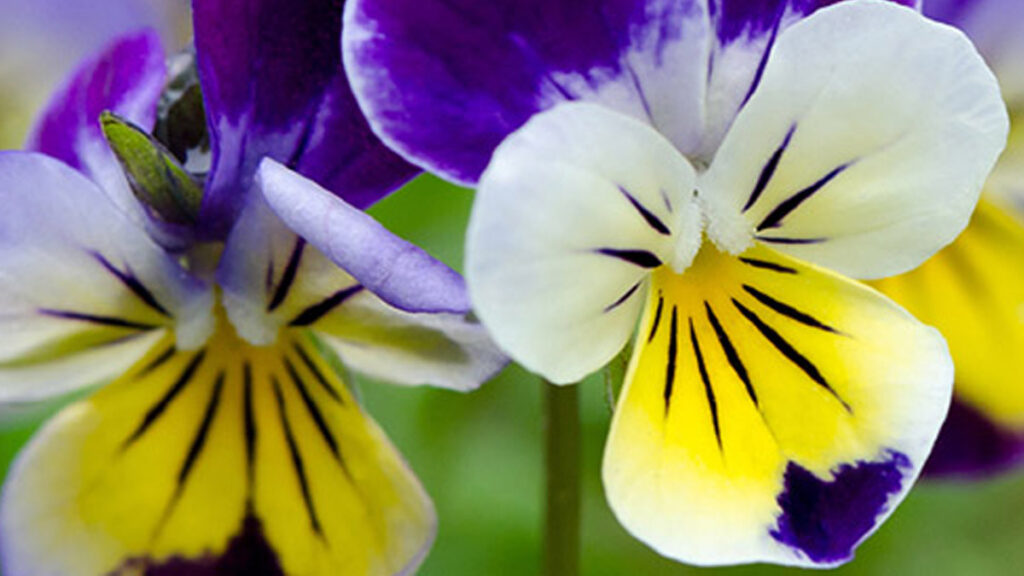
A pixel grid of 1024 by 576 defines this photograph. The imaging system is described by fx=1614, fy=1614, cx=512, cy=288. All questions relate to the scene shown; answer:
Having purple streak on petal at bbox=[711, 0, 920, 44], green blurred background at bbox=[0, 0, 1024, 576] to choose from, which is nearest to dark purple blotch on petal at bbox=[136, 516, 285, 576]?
purple streak on petal at bbox=[711, 0, 920, 44]

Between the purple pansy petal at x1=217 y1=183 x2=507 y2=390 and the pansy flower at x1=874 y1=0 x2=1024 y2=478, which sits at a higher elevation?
the purple pansy petal at x1=217 y1=183 x2=507 y2=390

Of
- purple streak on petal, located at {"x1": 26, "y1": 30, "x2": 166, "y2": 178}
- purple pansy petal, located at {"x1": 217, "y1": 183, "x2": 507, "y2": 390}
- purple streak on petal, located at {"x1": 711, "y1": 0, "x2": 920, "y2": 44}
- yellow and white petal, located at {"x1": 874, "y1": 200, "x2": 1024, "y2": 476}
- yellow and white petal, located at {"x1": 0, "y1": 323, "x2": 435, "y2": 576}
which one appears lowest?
yellow and white petal, located at {"x1": 874, "y1": 200, "x2": 1024, "y2": 476}

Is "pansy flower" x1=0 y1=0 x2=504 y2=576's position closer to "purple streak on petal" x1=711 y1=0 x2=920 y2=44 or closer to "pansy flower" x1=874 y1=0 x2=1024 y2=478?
"purple streak on petal" x1=711 y1=0 x2=920 y2=44

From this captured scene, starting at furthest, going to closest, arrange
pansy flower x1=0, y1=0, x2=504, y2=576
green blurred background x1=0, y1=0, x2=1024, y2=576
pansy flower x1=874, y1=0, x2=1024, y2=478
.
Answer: green blurred background x1=0, y1=0, x2=1024, y2=576 → pansy flower x1=874, y1=0, x2=1024, y2=478 → pansy flower x1=0, y1=0, x2=504, y2=576

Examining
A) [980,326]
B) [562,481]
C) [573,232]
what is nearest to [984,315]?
[980,326]

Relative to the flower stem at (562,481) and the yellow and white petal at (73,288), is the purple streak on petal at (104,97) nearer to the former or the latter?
the yellow and white petal at (73,288)

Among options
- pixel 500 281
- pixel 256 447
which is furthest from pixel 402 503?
pixel 500 281

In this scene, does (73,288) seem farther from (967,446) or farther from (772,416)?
(967,446)
